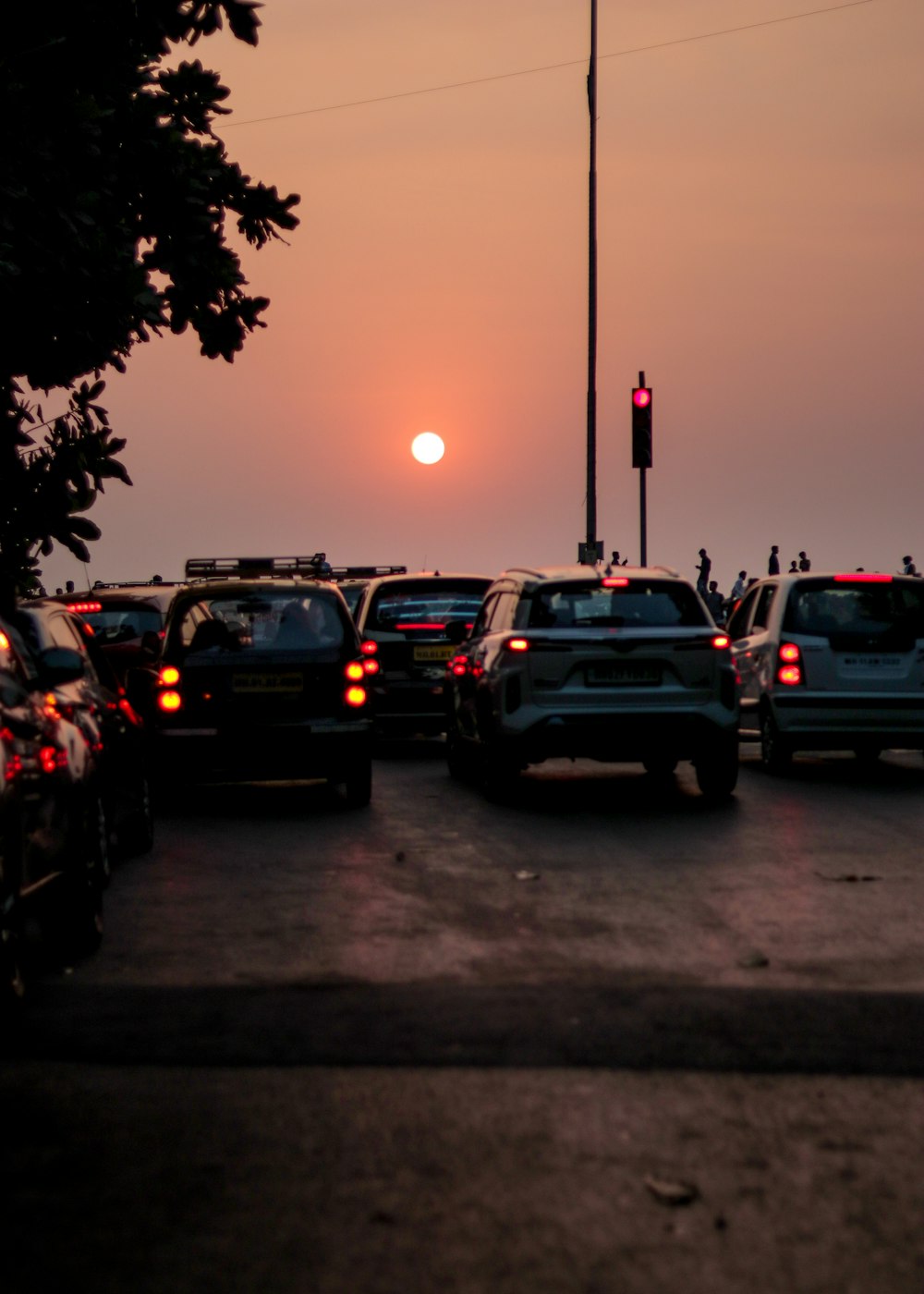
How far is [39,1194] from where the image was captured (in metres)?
5.22

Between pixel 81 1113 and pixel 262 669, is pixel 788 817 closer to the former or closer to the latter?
pixel 262 669

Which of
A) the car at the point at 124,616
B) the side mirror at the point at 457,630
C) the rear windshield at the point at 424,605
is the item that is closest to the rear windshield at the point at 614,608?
the side mirror at the point at 457,630

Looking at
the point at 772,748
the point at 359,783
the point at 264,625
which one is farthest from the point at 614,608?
the point at 772,748

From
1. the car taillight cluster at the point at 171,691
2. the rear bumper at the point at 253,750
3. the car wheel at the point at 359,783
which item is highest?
the car taillight cluster at the point at 171,691

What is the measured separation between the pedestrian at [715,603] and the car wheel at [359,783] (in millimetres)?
38266

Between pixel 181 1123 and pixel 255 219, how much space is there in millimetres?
13669

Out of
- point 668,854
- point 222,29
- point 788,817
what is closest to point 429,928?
point 668,854

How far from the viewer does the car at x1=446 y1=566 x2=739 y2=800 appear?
1530 cm

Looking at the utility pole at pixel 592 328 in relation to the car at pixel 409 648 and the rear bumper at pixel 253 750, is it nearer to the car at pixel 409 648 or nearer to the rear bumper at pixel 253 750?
the car at pixel 409 648

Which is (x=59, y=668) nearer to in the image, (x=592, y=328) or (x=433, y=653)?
(x=433, y=653)

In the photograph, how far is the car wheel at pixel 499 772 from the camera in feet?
51.3

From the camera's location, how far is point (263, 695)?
15594mm

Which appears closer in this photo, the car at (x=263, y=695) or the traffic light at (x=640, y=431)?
the car at (x=263, y=695)

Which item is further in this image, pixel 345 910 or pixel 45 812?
pixel 345 910
